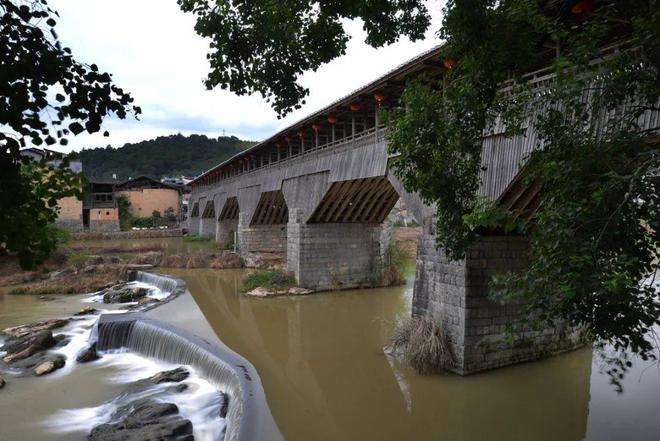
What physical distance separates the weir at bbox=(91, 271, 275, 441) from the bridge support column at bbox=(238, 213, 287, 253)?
1218 cm

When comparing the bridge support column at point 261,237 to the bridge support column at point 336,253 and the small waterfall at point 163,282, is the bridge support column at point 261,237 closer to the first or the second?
the small waterfall at point 163,282

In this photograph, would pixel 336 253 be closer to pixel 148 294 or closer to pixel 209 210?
pixel 148 294

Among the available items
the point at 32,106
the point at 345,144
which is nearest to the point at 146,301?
the point at 345,144

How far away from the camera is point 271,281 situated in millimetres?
18219

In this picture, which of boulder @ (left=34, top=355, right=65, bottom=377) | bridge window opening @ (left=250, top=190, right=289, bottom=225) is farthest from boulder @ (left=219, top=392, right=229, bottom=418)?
bridge window opening @ (left=250, top=190, right=289, bottom=225)

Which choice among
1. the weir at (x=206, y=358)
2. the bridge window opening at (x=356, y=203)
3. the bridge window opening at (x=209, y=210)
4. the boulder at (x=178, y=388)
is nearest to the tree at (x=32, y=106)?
the weir at (x=206, y=358)

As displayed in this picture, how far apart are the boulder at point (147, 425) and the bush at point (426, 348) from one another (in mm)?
4562

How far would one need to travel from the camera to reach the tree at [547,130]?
3.21 metres

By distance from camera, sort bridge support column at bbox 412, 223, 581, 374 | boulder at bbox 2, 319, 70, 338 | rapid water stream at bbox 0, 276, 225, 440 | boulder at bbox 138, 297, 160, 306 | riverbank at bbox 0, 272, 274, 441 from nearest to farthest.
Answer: riverbank at bbox 0, 272, 274, 441 → rapid water stream at bbox 0, 276, 225, 440 → bridge support column at bbox 412, 223, 581, 374 → boulder at bbox 2, 319, 70, 338 → boulder at bbox 138, 297, 160, 306

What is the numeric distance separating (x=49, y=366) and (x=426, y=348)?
28.9 feet

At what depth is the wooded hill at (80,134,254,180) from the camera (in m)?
84.7

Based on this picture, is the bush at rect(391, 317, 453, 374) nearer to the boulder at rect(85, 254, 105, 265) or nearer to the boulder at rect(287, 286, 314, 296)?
the boulder at rect(287, 286, 314, 296)

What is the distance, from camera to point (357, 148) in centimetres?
1384

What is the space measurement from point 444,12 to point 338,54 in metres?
1.53
